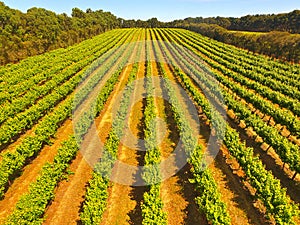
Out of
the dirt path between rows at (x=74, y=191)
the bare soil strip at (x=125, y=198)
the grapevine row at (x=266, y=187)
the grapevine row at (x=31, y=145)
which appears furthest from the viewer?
the grapevine row at (x=31, y=145)

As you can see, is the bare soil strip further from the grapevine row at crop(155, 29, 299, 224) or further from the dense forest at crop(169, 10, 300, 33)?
the dense forest at crop(169, 10, 300, 33)

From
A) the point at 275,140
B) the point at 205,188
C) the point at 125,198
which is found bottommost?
the point at 125,198

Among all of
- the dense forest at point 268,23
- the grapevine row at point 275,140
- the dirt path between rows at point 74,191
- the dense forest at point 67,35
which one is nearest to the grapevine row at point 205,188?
the grapevine row at point 275,140

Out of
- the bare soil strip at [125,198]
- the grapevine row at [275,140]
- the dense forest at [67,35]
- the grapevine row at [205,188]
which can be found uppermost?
the dense forest at [67,35]

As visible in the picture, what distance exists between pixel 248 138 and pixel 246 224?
1238 cm

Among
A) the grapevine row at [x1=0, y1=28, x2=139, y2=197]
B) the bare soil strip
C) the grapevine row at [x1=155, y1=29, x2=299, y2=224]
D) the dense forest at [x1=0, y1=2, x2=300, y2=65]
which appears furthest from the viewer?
the dense forest at [x1=0, y1=2, x2=300, y2=65]

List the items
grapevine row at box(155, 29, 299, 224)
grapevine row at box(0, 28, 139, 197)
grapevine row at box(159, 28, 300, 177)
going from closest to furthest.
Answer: grapevine row at box(155, 29, 299, 224)
grapevine row at box(0, 28, 139, 197)
grapevine row at box(159, 28, 300, 177)

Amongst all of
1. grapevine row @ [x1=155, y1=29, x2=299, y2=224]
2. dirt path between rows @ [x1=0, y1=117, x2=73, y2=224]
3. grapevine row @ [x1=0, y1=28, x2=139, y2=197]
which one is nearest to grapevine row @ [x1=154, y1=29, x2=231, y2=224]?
grapevine row @ [x1=155, y1=29, x2=299, y2=224]

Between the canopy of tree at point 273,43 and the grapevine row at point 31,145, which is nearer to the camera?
the grapevine row at point 31,145

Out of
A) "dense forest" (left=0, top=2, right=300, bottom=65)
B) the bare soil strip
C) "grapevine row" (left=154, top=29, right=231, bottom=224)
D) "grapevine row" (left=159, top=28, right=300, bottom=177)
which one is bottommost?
the bare soil strip

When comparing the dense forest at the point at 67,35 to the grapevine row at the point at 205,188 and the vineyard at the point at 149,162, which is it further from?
the grapevine row at the point at 205,188

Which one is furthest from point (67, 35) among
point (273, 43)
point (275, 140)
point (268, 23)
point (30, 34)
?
point (268, 23)

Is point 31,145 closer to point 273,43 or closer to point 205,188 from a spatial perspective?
point 205,188

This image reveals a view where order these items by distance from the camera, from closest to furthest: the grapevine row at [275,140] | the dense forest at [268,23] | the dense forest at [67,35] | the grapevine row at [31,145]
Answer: the grapevine row at [31,145], the grapevine row at [275,140], the dense forest at [67,35], the dense forest at [268,23]
